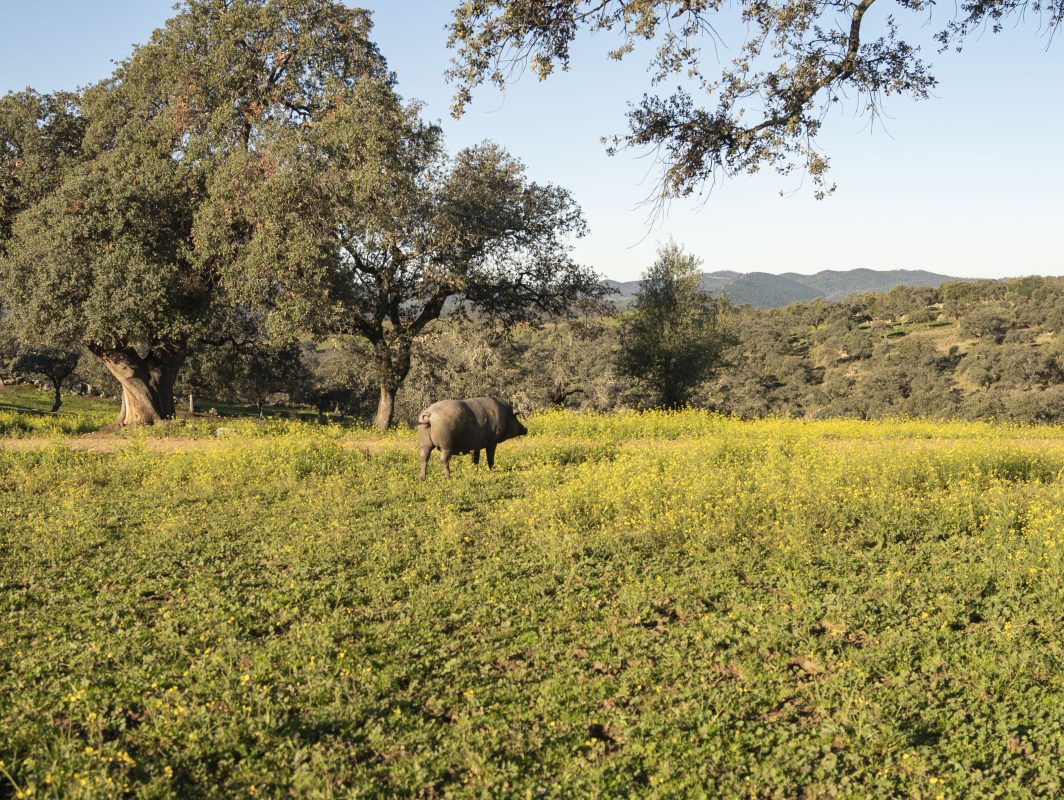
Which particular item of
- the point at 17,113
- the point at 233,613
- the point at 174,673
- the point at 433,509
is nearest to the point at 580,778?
the point at 174,673

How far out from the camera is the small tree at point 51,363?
54281 mm

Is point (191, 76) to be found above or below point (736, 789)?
above

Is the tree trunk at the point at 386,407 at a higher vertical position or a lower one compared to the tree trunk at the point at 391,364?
lower

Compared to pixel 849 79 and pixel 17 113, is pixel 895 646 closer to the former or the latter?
pixel 849 79

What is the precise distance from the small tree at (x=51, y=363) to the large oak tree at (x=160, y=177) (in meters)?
32.8

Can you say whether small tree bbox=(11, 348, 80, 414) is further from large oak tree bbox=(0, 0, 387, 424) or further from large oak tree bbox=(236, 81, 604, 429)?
large oak tree bbox=(236, 81, 604, 429)

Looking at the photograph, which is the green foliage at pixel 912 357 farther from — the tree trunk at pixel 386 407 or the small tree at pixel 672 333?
the tree trunk at pixel 386 407

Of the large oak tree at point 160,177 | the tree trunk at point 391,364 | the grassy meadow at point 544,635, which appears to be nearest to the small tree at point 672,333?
the tree trunk at point 391,364

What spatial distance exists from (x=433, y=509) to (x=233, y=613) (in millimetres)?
4737

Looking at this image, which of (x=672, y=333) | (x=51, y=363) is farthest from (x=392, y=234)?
(x=51, y=363)

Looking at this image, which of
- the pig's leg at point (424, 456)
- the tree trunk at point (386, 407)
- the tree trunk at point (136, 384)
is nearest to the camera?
the pig's leg at point (424, 456)

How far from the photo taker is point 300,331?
75.0 feet

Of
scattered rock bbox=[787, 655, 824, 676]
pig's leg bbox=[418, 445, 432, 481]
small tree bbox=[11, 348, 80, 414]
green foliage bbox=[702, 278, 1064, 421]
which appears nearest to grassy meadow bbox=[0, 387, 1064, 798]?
scattered rock bbox=[787, 655, 824, 676]

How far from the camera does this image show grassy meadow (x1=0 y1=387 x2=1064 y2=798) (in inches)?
207
